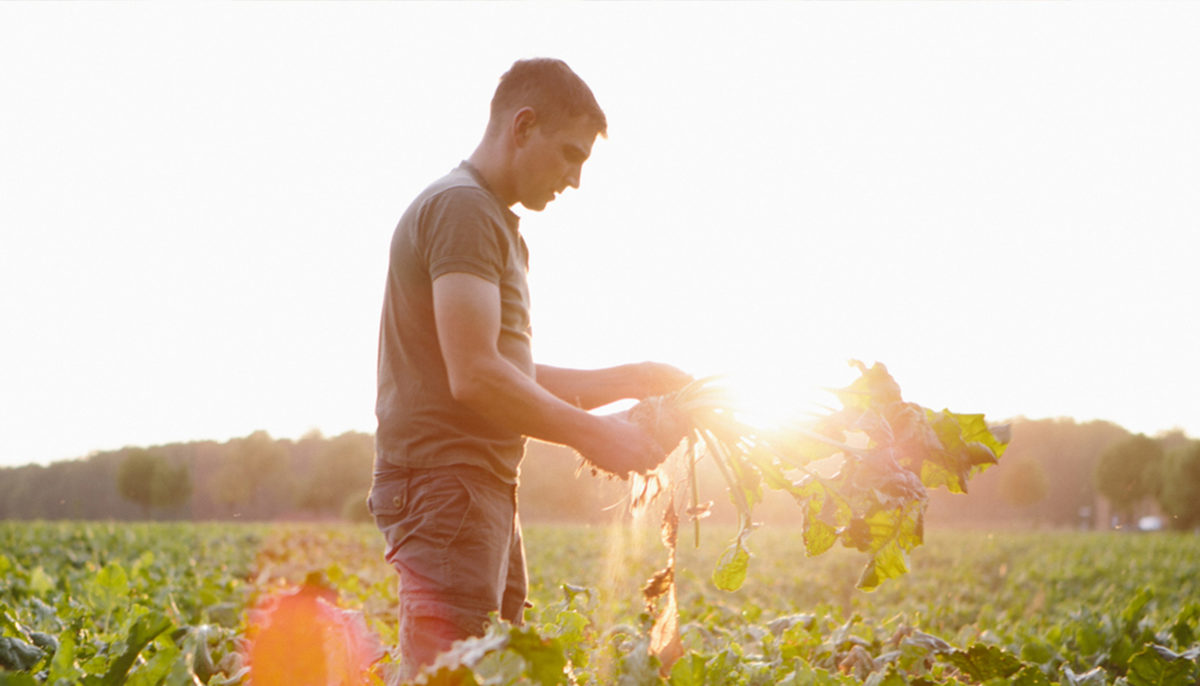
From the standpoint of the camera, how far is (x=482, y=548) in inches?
85.8

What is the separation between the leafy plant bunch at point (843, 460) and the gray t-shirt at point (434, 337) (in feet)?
1.45

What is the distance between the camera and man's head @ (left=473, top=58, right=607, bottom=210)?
2.33 m

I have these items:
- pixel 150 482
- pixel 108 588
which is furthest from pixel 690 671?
pixel 150 482

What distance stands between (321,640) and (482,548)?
0.46 meters

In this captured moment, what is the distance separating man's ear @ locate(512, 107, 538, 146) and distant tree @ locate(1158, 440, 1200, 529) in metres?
66.0

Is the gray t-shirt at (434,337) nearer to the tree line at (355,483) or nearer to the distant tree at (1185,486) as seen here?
the tree line at (355,483)

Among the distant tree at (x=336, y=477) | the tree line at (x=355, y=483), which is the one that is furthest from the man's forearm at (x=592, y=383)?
the distant tree at (x=336, y=477)

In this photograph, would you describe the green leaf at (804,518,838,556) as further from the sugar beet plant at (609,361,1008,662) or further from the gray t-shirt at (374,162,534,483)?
the gray t-shirt at (374,162,534,483)

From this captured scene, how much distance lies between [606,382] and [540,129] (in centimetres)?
102

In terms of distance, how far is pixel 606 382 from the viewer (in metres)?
2.98

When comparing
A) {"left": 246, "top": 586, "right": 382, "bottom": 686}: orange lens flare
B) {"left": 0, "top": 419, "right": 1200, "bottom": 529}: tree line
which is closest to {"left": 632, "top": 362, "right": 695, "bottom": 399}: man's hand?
{"left": 246, "top": 586, "right": 382, "bottom": 686}: orange lens flare

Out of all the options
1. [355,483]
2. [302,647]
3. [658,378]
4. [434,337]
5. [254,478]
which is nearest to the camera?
[302,647]

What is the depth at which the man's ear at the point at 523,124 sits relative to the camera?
7.57 feet

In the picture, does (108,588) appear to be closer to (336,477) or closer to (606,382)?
(606,382)
